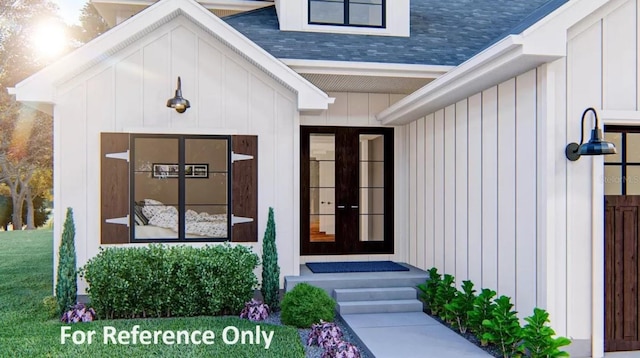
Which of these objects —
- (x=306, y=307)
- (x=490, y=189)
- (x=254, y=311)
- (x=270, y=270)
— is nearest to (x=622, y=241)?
(x=490, y=189)

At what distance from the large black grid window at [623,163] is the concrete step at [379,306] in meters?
2.58

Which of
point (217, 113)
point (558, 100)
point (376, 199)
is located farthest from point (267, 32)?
point (558, 100)

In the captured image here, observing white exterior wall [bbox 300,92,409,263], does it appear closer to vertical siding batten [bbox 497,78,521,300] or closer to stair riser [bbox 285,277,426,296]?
stair riser [bbox 285,277,426,296]

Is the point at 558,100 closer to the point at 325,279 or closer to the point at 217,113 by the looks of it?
the point at 325,279

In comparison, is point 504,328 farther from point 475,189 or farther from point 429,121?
point 429,121

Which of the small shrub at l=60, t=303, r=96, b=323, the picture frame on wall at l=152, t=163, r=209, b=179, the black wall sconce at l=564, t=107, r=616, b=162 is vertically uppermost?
the black wall sconce at l=564, t=107, r=616, b=162

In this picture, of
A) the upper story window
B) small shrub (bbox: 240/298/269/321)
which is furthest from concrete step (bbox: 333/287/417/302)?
the upper story window

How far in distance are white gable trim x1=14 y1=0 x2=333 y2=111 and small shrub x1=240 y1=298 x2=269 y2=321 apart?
2523 millimetres

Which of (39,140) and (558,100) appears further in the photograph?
(39,140)

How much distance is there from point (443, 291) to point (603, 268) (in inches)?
71.0

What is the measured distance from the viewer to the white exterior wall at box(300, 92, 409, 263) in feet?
24.5

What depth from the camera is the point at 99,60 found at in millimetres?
5773

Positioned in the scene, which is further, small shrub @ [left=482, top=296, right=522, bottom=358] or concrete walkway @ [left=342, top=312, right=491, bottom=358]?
concrete walkway @ [left=342, top=312, right=491, bottom=358]

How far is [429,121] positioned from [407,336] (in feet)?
10.1
